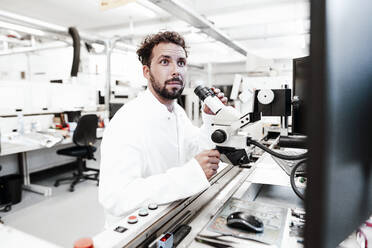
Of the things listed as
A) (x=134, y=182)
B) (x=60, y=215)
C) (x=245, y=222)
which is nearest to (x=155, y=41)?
(x=134, y=182)

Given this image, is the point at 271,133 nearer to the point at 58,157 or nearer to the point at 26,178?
the point at 26,178

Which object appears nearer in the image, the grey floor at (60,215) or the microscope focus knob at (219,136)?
the microscope focus knob at (219,136)

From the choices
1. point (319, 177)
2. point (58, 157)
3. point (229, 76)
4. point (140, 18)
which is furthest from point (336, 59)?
point (229, 76)

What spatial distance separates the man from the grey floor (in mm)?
1329

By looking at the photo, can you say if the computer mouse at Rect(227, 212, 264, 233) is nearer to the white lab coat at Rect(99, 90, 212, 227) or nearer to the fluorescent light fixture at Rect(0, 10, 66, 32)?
the white lab coat at Rect(99, 90, 212, 227)

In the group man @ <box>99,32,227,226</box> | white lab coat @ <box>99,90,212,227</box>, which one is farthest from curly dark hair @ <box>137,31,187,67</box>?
white lab coat @ <box>99,90,212,227</box>

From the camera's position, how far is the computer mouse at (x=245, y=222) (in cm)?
63

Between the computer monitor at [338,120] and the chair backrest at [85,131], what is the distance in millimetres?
3074

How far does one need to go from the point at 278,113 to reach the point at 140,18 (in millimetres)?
4888

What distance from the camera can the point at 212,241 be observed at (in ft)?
1.96

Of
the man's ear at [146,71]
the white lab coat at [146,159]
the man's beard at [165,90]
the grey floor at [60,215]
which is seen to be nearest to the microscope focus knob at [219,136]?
the white lab coat at [146,159]

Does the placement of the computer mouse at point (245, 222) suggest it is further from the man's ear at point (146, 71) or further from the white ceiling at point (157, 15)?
the white ceiling at point (157, 15)

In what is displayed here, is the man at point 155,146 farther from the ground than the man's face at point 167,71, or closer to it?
closer to it

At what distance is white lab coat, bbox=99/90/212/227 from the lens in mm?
813
